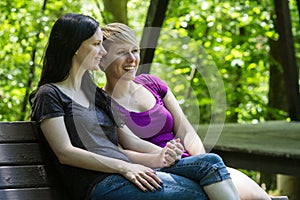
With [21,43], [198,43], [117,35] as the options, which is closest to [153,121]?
[117,35]

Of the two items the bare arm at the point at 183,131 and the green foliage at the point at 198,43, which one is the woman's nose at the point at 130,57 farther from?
the green foliage at the point at 198,43

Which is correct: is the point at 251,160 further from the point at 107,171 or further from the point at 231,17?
the point at 231,17

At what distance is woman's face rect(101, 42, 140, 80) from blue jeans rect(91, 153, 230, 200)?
50 centimetres

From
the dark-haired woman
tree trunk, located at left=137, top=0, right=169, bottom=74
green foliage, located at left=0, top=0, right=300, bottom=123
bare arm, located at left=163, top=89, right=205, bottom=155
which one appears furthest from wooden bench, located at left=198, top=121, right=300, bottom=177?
the dark-haired woman

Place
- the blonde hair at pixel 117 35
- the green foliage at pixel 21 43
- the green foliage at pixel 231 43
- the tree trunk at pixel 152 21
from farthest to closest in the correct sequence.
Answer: the green foliage at pixel 231 43 → the green foliage at pixel 21 43 → the tree trunk at pixel 152 21 → the blonde hair at pixel 117 35

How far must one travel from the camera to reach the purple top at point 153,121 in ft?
9.32

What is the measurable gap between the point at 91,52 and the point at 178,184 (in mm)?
611

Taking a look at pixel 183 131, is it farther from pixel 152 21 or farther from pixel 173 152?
pixel 152 21

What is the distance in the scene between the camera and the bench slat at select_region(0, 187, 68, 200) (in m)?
2.62

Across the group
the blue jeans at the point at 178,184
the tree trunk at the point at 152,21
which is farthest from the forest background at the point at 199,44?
the blue jeans at the point at 178,184

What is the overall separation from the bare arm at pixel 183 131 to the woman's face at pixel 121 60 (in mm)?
230

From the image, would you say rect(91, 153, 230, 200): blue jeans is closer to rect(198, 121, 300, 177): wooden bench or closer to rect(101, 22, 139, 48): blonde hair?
rect(101, 22, 139, 48): blonde hair

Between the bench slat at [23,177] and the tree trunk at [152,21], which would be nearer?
the bench slat at [23,177]

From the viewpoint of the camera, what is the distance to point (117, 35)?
2836 mm
